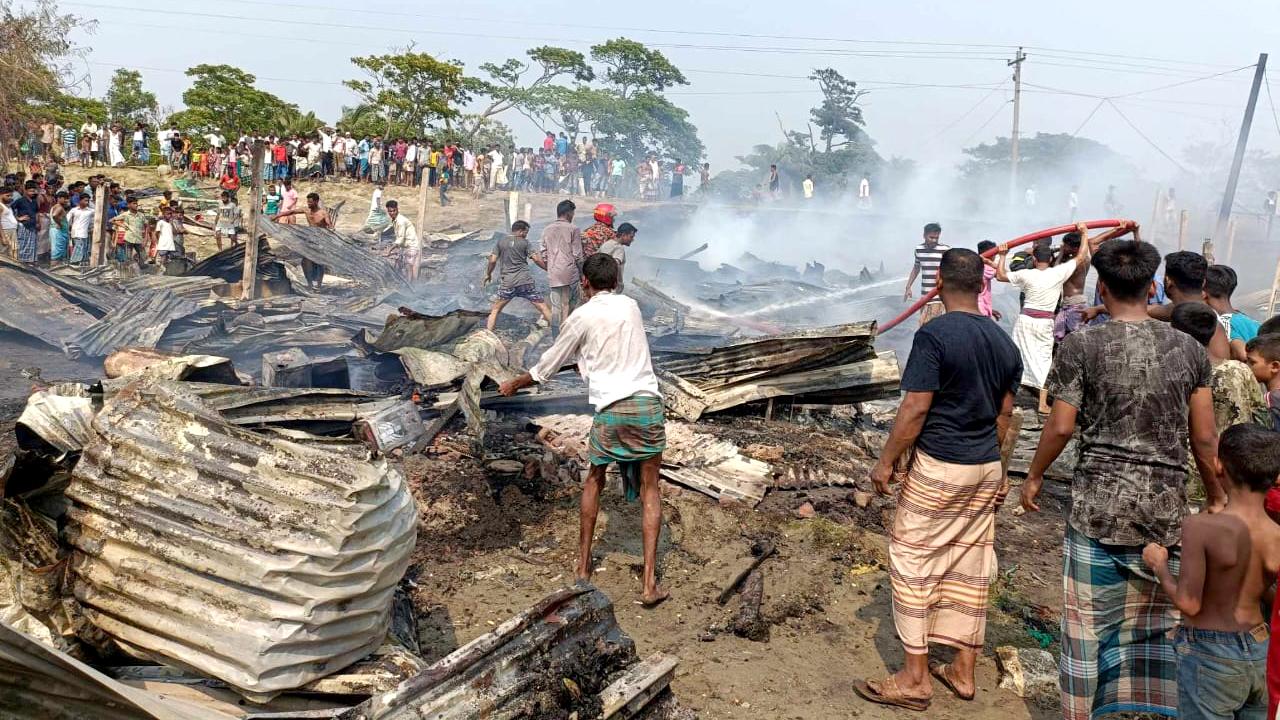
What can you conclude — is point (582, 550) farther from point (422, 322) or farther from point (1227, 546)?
point (422, 322)

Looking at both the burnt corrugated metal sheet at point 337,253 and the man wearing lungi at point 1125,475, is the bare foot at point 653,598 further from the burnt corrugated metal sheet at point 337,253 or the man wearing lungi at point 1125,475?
the burnt corrugated metal sheet at point 337,253

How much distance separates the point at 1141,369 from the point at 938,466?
2.67 ft

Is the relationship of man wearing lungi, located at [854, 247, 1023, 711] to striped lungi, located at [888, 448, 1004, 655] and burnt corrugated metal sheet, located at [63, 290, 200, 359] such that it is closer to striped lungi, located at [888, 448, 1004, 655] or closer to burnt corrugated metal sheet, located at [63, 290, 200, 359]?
striped lungi, located at [888, 448, 1004, 655]

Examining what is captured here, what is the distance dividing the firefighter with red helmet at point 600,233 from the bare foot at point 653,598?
5267 millimetres

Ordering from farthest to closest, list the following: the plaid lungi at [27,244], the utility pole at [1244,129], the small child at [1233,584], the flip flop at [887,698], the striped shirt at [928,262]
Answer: the utility pole at [1244,129] < the plaid lungi at [27,244] < the striped shirt at [928,262] < the flip flop at [887,698] < the small child at [1233,584]

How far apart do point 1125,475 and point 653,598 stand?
90.6 inches

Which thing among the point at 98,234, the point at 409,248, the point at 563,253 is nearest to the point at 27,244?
the point at 98,234

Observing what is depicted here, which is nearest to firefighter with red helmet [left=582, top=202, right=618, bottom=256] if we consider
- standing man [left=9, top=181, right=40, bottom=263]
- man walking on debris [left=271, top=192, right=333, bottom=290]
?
man walking on debris [left=271, top=192, right=333, bottom=290]

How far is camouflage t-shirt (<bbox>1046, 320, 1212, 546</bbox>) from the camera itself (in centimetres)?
295

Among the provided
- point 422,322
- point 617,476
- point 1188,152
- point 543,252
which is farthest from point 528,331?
point 1188,152

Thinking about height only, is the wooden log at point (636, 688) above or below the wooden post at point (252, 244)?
below

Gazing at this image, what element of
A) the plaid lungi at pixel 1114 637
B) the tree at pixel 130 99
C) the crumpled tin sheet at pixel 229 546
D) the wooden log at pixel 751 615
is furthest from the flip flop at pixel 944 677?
the tree at pixel 130 99

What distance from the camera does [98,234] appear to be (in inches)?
565

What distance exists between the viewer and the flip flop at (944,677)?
3.57 metres
